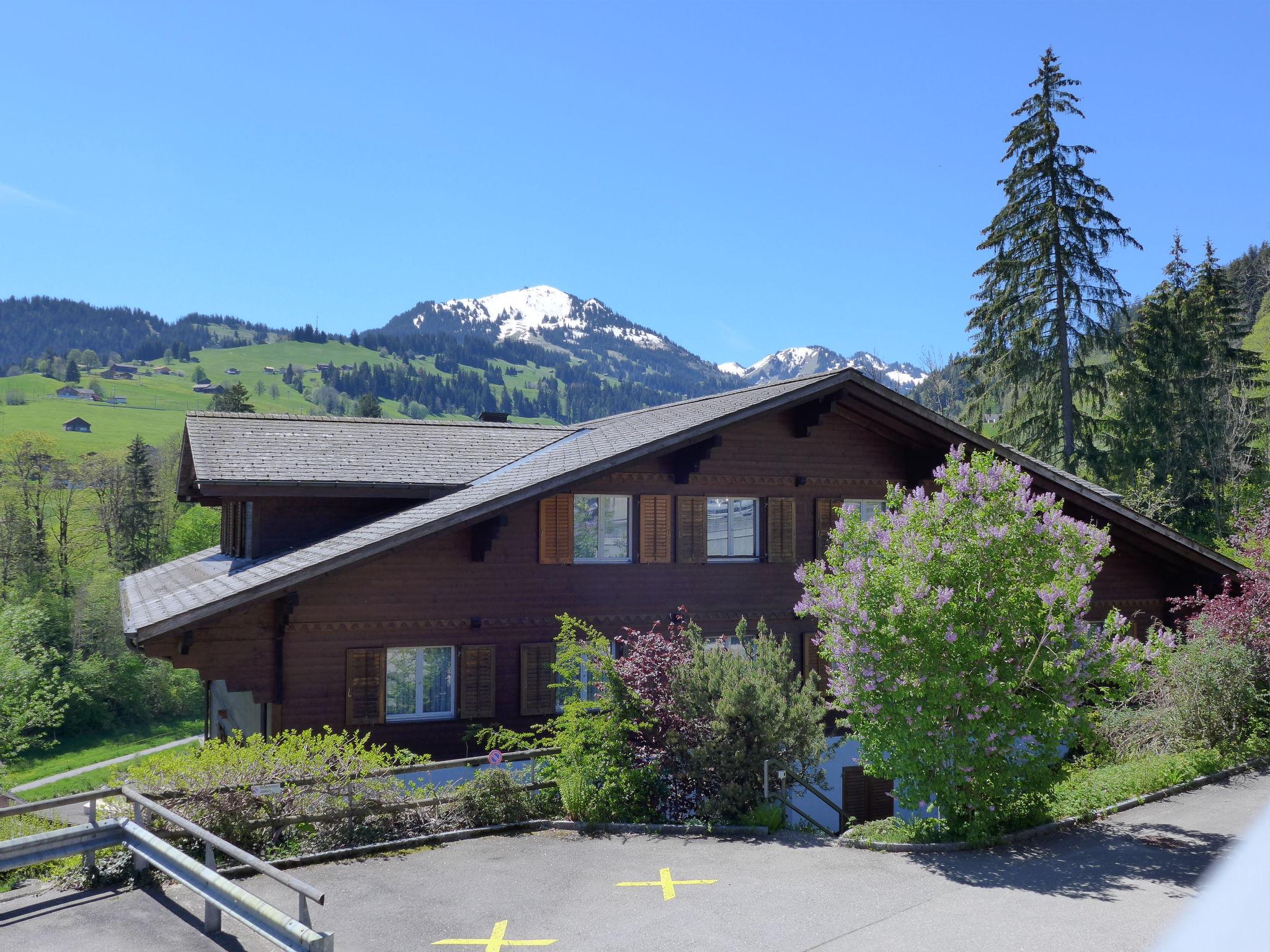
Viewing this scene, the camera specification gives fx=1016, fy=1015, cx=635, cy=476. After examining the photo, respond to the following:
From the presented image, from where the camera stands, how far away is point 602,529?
59.5 feet

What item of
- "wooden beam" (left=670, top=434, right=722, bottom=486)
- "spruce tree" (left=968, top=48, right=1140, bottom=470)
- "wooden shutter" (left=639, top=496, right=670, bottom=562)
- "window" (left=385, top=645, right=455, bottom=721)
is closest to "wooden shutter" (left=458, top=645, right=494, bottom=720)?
"window" (left=385, top=645, right=455, bottom=721)

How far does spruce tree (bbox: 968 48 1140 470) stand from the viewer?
107 feet

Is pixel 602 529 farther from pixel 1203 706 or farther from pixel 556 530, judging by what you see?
pixel 1203 706

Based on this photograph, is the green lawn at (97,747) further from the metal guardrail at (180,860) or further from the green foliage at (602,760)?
the metal guardrail at (180,860)

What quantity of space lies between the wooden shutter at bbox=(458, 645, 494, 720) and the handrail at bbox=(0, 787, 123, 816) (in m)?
6.27

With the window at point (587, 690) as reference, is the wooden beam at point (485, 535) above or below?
above

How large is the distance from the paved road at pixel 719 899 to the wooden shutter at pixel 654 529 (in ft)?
22.3

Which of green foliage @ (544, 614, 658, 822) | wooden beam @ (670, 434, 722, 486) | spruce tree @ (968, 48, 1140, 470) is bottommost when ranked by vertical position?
green foliage @ (544, 614, 658, 822)

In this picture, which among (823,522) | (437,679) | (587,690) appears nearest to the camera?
(437,679)

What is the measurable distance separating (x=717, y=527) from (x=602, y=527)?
232cm

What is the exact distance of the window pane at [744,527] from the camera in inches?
756

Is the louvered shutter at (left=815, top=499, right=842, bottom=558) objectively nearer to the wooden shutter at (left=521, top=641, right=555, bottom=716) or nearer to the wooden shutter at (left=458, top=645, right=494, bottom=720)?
the wooden shutter at (left=521, top=641, right=555, bottom=716)

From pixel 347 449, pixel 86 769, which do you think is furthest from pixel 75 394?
pixel 347 449

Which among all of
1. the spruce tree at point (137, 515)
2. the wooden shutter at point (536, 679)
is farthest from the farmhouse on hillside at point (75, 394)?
the wooden shutter at point (536, 679)
